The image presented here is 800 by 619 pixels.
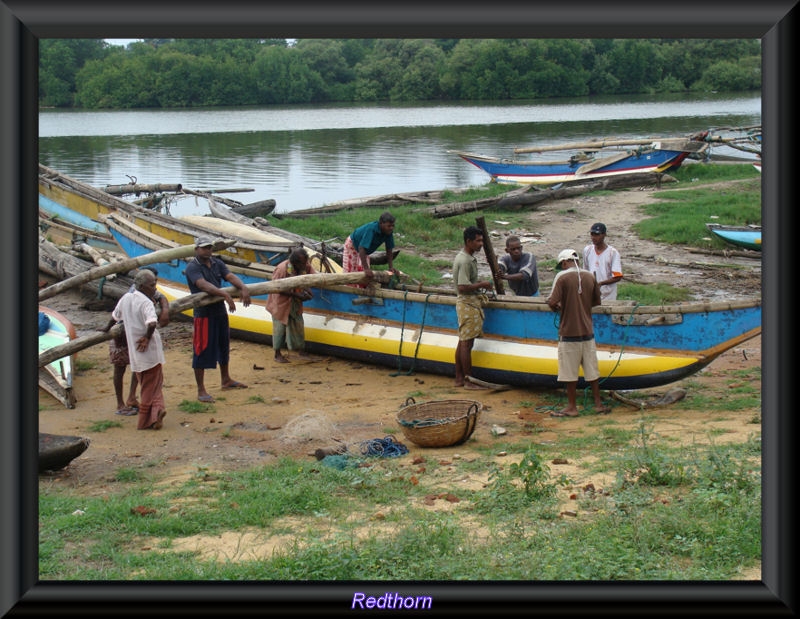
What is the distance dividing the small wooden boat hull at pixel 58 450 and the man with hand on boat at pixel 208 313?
7.54 feet

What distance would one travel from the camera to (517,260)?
9.38 metres

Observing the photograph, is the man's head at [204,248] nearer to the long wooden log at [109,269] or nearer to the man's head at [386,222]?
the long wooden log at [109,269]

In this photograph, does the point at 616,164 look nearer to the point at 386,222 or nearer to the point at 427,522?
the point at 386,222

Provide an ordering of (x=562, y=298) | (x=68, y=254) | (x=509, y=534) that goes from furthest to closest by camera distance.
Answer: (x=68, y=254) < (x=562, y=298) < (x=509, y=534)

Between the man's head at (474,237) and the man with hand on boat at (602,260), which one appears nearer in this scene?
the man's head at (474,237)

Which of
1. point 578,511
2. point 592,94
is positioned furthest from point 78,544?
point 592,94

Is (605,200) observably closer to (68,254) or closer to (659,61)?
(68,254)

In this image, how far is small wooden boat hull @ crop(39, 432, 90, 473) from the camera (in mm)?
6895

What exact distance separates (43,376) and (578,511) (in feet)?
20.7

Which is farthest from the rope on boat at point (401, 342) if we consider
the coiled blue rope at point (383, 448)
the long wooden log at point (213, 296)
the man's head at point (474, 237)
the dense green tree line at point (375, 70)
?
the dense green tree line at point (375, 70)

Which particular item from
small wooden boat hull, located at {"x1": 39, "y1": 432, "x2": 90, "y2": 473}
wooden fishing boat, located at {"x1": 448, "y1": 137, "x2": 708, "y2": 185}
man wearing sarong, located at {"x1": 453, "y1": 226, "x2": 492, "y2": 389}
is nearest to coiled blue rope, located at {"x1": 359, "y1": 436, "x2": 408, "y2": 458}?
man wearing sarong, located at {"x1": 453, "y1": 226, "x2": 492, "y2": 389}

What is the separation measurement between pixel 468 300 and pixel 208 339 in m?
2.74

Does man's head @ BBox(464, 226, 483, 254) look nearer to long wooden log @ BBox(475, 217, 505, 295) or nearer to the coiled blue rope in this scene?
long wooden log @ BBox(475, 217, 505, 295)

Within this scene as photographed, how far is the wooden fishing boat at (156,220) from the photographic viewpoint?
12281 mm
